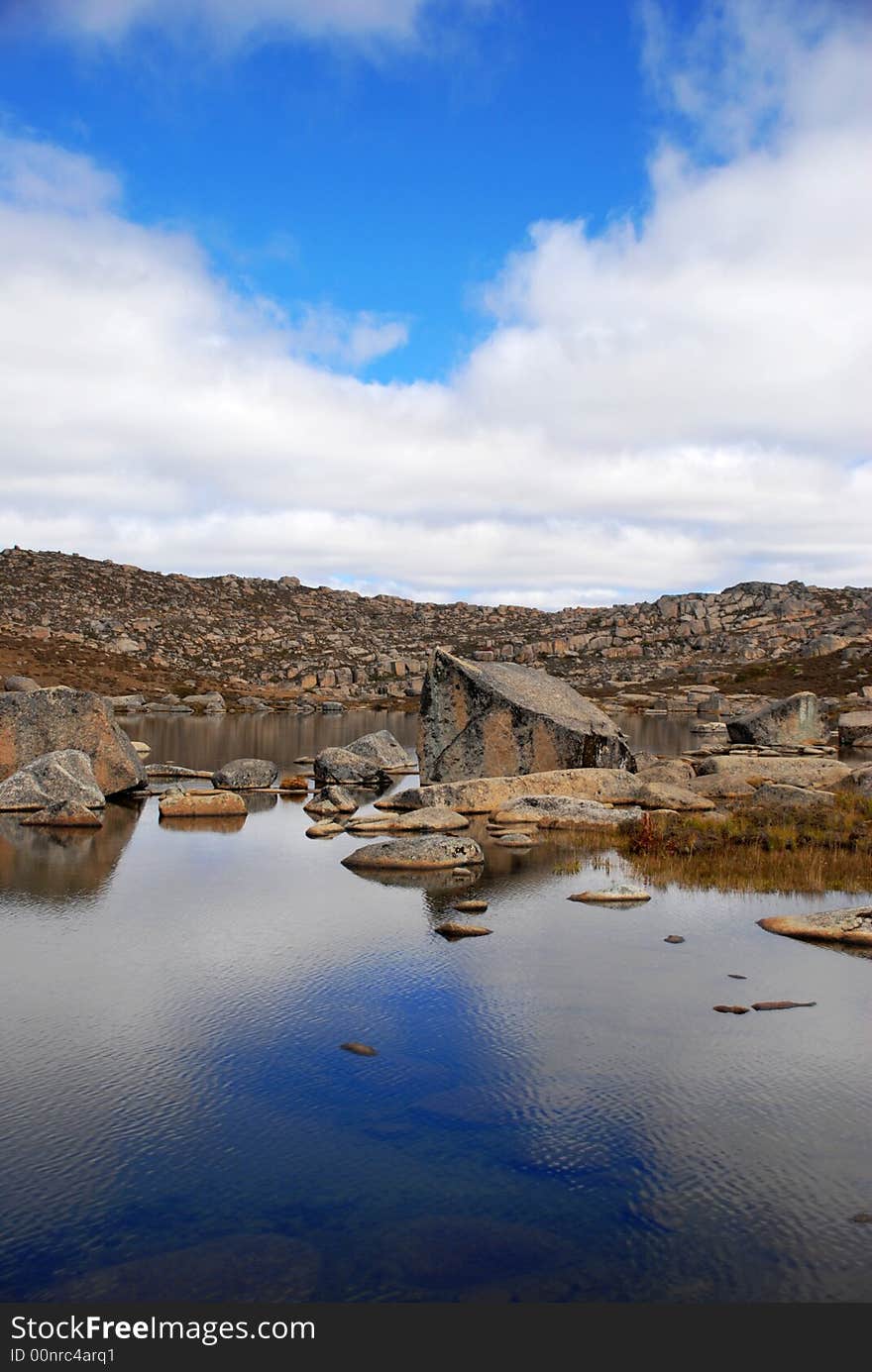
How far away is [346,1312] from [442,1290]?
0.51 m

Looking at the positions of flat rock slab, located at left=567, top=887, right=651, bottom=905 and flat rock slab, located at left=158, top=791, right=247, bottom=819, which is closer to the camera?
flat rock slab, located at left=567, top=887, right=651, bottom=905

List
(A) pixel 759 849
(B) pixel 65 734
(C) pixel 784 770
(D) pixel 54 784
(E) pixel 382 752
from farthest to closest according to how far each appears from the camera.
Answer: (E) pixel 382 752
(C) pixel 784 770
(B) pixel 65 734
(D) pixel 54 784
(A) pixel 759 849

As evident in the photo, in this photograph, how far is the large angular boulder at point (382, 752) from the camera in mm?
32375

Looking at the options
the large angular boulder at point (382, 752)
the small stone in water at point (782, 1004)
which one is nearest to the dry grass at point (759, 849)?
the small stone in water at point (782, 1004)

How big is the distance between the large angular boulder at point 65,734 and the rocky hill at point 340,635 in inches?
1728

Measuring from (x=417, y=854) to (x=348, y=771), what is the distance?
46.2ft

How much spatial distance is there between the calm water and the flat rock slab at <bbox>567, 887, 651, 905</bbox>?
0.78m

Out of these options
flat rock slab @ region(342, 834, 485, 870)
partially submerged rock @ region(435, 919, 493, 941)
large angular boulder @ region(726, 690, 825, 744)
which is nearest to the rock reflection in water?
flat rock slab @ region(342, 834, 485, 870)

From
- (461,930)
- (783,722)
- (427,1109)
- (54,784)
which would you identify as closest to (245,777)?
(54,784)

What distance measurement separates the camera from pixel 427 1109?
733 cm

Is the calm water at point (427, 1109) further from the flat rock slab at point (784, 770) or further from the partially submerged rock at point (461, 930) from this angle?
the flat rock slab at point (784, 770)

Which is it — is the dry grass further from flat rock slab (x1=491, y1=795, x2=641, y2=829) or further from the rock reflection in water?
the rock reflection in water

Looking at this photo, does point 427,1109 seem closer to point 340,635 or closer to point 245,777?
point 245,777

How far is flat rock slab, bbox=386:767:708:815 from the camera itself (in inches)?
922
